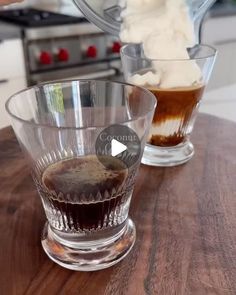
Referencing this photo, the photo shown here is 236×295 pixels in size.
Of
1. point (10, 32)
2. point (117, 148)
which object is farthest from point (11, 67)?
point (117, 148)

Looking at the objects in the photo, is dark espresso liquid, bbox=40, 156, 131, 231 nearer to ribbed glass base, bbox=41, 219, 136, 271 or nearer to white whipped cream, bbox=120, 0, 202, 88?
ribbed glass base, bbox=41, 219, 136, 271

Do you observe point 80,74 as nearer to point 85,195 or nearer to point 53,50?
point 53,50

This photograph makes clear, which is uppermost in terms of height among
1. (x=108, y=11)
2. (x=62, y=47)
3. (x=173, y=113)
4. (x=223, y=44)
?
(x=108, y=11)

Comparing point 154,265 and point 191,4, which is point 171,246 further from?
point 191,4

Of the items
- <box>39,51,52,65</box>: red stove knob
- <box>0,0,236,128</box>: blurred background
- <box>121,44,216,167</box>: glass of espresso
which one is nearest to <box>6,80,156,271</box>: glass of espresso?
<box>121,44,216,167</box>: glass of espresso

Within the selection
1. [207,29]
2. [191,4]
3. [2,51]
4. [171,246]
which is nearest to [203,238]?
[171,246]

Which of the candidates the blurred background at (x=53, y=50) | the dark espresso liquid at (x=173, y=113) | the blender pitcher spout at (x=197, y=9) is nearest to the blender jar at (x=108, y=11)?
the blender pitcher spout at (x=197, y=9)
